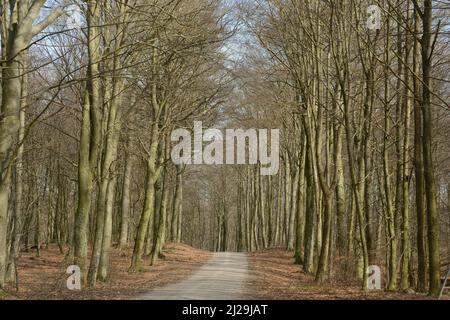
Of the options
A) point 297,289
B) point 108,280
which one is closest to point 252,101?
point 108,280

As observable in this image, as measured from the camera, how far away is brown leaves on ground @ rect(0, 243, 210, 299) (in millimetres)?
12148

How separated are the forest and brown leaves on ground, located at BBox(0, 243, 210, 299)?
489mm

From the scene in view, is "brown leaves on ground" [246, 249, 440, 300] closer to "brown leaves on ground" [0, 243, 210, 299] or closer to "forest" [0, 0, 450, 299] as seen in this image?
"forest" [0, 0, 450, 299]

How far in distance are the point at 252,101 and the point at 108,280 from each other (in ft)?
47.4

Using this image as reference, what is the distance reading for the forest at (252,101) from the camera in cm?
1102

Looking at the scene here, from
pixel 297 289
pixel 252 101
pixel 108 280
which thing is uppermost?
→ pixel 252 101

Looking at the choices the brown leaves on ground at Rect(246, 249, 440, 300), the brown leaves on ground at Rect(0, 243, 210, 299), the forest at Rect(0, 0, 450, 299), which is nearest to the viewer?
the forest at Rect(0, 0, 450, 299)

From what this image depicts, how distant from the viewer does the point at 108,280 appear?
17.3m

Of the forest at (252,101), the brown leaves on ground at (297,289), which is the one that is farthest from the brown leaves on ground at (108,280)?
the brown leaves on ground at (297,289)

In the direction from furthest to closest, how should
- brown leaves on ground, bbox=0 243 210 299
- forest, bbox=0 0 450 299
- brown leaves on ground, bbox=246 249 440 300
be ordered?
brown leaves on ground, bbox=0 243 210 299, brown leaves on ground, bbox=246 249 440 300, forest, bbox=0 0 450 299

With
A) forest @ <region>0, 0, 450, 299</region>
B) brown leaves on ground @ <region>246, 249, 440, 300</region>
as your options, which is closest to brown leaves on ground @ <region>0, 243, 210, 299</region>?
forest @ <region>0, 0, 450, 299</region>

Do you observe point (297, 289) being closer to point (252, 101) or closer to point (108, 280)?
point (108, 280)

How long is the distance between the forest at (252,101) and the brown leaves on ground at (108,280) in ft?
1.60
